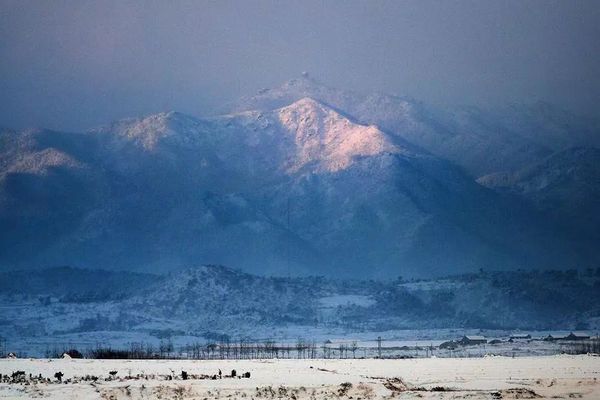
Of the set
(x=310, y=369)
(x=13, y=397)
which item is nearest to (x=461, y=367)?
(x=310, y=369)

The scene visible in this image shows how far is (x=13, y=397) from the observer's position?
86.6 metres

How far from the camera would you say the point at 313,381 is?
9812 cm

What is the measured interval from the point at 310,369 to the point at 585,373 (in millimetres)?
23351

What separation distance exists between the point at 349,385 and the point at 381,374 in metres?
15.7

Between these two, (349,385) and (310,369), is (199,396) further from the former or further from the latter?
(310,369)

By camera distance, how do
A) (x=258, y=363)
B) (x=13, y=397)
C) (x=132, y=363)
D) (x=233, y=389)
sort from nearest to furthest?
(x=13, y=397) < (x=233, y=389) < (x=132, y=363) < (x=258, y=363)

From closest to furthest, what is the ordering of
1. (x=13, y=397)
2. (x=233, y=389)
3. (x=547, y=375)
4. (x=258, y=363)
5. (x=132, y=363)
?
(x=13, y=397) → (x=233, y=389) → (x=547, y=375) → (x=132, y=363) → (x=258, y=363)

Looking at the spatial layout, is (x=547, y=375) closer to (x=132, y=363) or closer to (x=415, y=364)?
(x=415, y=364)

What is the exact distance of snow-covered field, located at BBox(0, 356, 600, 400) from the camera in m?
89.9

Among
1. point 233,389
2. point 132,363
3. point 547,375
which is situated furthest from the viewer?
point 132,363

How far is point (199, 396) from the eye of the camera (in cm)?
8962

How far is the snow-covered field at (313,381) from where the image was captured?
295 feet

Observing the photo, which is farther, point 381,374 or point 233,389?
point 381,374

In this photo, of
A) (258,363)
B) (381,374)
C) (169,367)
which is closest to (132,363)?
(169,367)
